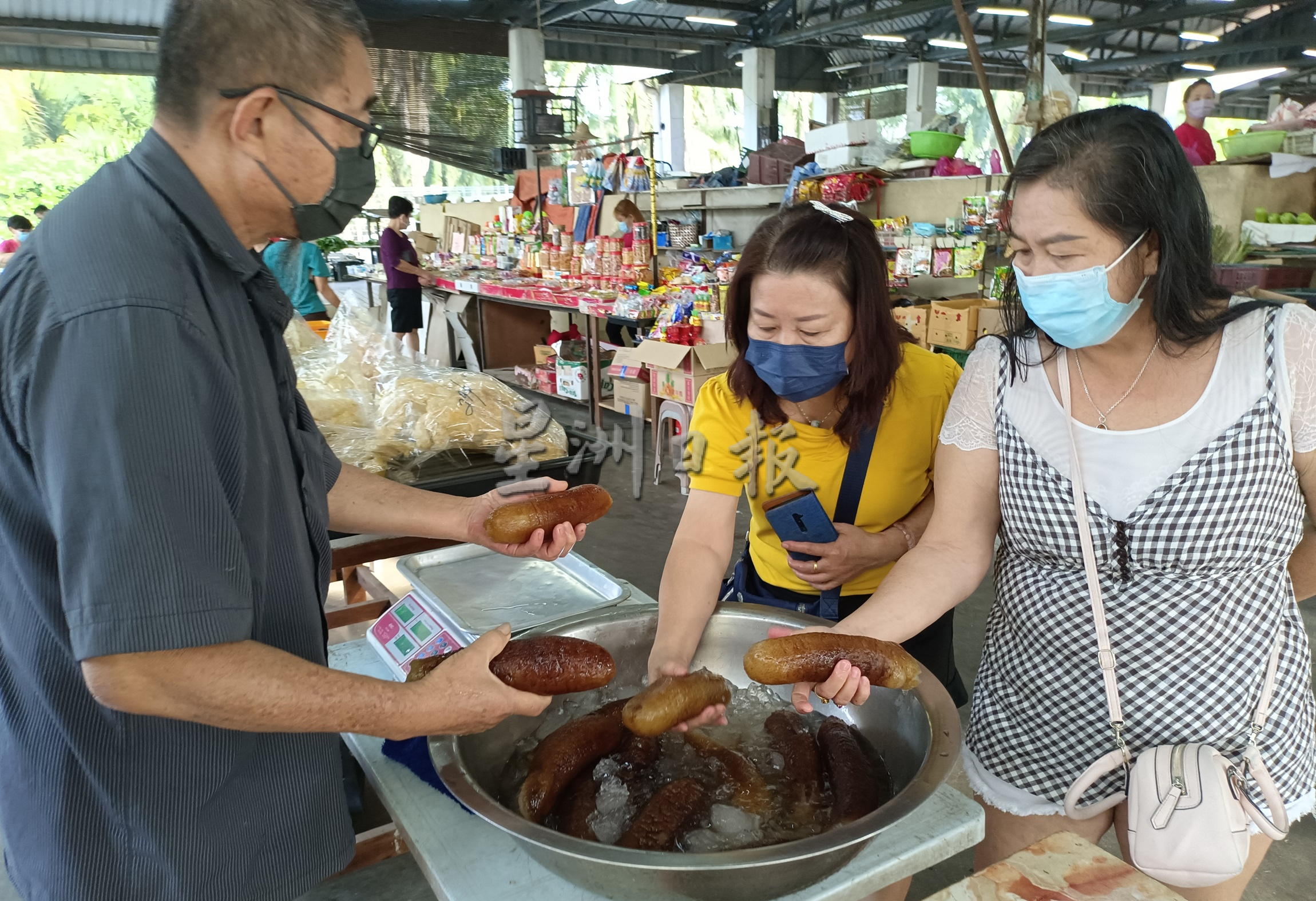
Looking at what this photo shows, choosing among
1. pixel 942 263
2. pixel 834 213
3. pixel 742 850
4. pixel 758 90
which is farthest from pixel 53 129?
pixel 742 850

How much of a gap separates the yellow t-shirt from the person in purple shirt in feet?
29.8

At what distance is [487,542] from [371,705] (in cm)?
68

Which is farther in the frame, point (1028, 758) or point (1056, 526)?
point (1028, 758)

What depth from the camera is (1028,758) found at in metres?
1.67

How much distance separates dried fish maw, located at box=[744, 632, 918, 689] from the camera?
129 centimetres

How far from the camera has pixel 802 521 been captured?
1.94 metres

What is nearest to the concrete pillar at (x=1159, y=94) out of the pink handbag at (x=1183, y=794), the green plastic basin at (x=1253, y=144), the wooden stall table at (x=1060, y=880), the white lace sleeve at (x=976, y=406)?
the green plastic basin at (x=1253, y=144)

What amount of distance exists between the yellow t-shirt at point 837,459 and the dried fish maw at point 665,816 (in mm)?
834

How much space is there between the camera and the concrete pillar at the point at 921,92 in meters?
20.0

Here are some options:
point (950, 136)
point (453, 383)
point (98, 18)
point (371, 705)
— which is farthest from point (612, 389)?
point (98, 18)

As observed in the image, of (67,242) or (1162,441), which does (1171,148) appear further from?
(67,242)

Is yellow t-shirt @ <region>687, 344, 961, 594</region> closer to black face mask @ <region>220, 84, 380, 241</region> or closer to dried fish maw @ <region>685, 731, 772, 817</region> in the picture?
dried fish maw @ <region>685, 731, 772, 817</region>

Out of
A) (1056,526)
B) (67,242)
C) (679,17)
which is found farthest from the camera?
(679,17)

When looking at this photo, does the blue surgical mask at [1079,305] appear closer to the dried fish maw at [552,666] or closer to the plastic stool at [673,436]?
the dried fish maw at [552,666]
